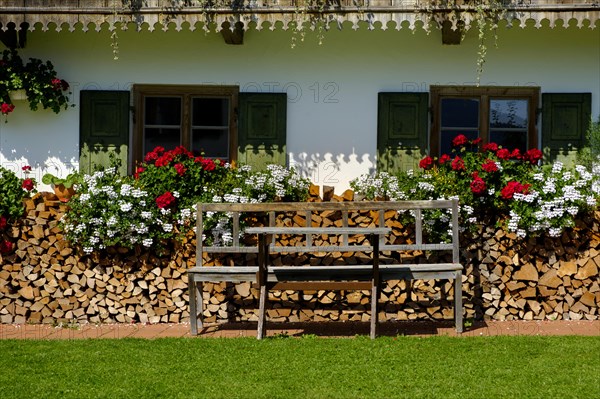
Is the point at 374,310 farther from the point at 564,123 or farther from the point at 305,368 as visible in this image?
the point at 564,123

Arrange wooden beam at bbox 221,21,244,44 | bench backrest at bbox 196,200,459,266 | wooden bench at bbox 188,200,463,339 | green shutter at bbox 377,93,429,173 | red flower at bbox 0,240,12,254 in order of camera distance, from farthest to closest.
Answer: green shutter at bbox 377,93,429,173 → wooden beam at bbox 221,21,244,44 → red flower at bbox 0,240,12,254 → bench backrest at bbox 196,200,459,266 → wooden bench at bbox 188,200,463,339

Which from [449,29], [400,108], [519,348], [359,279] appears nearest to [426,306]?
[359,279]

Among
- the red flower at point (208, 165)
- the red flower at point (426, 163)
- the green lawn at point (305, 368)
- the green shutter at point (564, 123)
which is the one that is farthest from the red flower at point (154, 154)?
the green shutter at point (564, 123)

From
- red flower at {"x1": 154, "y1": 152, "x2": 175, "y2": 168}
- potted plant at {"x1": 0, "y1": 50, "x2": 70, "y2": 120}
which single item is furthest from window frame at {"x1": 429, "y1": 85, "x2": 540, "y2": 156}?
potted plant at {"x1": 0, "y1": 50, "x2": 70, "y2": 120}

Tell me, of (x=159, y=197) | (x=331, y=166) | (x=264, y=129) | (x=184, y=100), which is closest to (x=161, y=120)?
(x=184, y=100)

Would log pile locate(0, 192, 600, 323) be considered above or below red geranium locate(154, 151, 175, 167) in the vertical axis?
below

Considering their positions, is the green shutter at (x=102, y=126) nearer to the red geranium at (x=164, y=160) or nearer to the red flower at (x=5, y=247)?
the red geranium at (x=164, y=160)

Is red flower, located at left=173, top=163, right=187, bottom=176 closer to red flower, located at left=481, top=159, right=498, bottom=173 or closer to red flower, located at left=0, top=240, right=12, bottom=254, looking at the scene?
red flower, located at left=0, top=240, right=12, bottom=254

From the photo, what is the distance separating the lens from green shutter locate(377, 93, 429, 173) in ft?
35.1

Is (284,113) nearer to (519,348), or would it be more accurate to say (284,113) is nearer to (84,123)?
(84,123)

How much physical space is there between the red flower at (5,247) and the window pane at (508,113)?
5536mm

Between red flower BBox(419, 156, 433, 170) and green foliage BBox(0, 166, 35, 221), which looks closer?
green foliage BBox(0, 166, 35, 221)

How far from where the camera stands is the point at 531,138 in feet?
35.8

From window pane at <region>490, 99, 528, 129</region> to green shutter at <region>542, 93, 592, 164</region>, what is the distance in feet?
1.03
